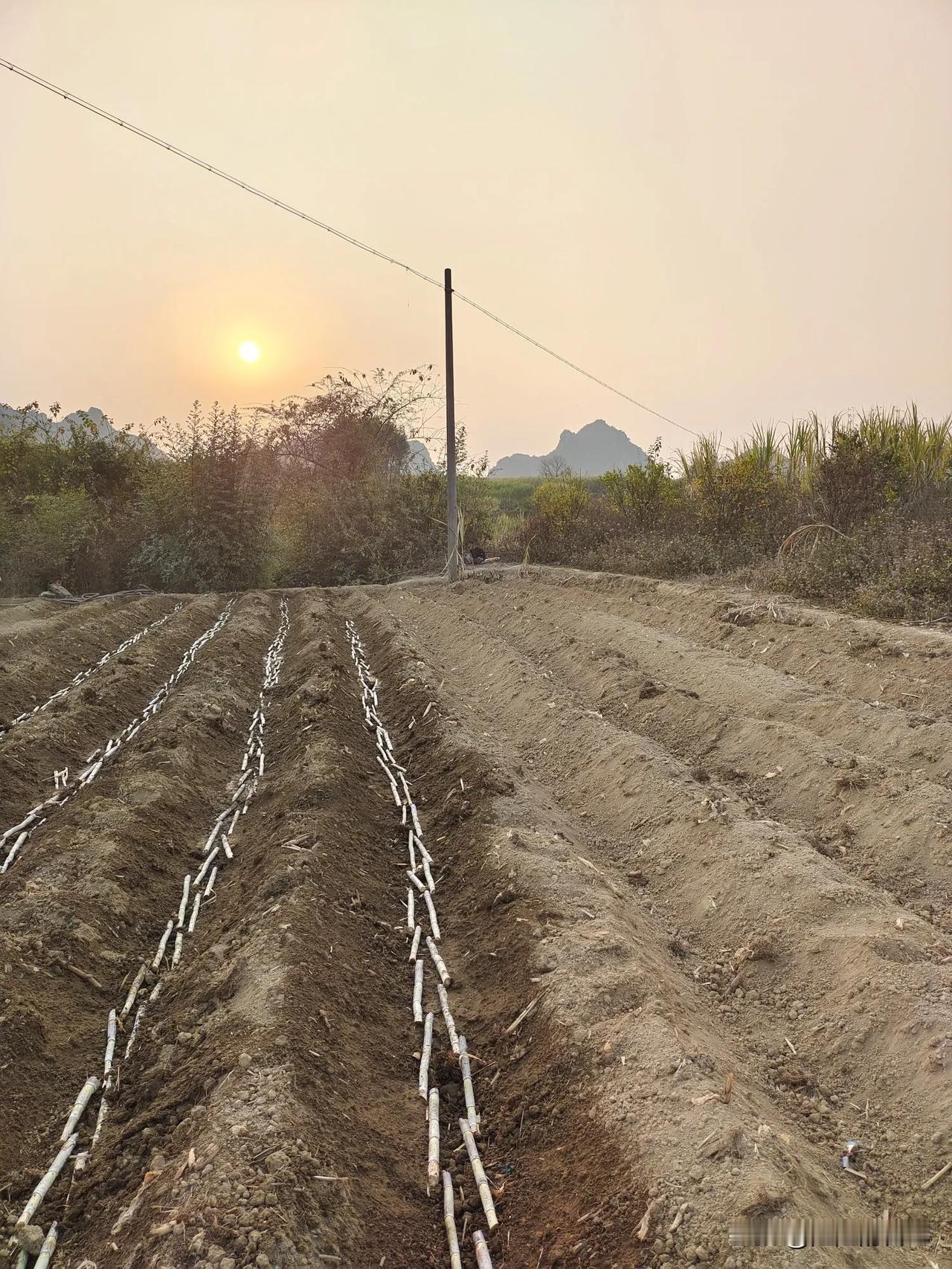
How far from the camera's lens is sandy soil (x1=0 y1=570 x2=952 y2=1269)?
2.33 m

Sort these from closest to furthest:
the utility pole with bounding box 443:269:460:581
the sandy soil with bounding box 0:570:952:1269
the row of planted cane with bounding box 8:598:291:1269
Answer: the sandy soil with bounding box 0:570:952:1269 < the row of planted cane with bounding box 8:598:291:1269 < the utility pole with bounding box 443:269:460:581

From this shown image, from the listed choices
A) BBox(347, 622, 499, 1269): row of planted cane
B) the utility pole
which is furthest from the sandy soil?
the utility pole

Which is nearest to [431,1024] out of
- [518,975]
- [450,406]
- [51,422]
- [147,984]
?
[518,975]

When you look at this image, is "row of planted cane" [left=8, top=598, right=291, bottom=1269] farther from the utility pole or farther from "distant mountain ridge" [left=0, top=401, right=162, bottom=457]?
"distant mountain ridge" [left=0, top=401, right=162, bottom=457]

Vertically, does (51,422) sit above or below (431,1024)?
above

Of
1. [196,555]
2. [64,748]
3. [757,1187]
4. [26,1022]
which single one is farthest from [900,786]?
[196,555]

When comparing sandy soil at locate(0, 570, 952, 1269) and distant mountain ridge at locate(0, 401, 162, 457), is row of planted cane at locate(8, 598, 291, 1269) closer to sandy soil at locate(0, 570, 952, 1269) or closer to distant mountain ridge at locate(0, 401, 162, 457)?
sandy soil at locate(0, 570, 952, 1269)

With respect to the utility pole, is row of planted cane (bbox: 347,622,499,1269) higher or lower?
lower

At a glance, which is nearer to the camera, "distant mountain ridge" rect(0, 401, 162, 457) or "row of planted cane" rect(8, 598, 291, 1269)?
"row of planted cane" rect(8, 598, 291, 1269)

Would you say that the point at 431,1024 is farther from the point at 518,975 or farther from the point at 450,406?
the point at 450,406

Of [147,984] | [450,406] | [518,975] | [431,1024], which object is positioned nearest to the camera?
[431,1024]

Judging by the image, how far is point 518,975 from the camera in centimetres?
341

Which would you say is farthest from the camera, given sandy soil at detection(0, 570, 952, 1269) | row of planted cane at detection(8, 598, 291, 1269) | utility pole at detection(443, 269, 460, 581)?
utility pole at detection(443, 269, 460, 581)

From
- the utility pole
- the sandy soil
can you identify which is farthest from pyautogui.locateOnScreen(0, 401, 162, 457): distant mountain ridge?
the sandy soil
